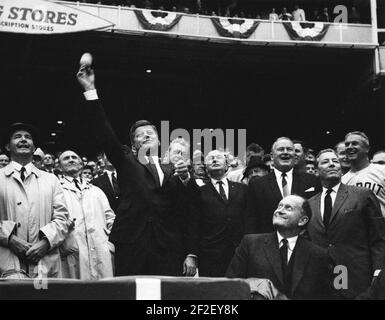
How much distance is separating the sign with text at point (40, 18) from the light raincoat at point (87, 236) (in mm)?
4286

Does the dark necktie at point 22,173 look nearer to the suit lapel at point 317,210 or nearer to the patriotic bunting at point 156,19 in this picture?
the suit lapel at point 317,210

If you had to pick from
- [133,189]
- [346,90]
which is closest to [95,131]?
[133,189]

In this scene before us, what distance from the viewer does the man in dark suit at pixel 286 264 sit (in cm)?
459

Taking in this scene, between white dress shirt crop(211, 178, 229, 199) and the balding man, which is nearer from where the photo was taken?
the balding man

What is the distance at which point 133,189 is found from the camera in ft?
15.9

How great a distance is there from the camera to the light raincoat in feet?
18.9

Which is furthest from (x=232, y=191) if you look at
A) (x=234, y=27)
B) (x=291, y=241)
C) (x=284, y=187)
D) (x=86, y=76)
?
(x=234, y=27)

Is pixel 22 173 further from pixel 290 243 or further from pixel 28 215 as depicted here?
pixel 290 243

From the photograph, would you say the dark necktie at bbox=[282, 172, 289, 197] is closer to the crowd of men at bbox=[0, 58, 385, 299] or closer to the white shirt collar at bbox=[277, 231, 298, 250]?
the crowd of men at bbox=[0, 58, 385, 299]

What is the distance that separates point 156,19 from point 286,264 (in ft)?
49.5

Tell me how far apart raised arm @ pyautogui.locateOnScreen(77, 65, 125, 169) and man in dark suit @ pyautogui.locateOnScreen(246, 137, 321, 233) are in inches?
62.0

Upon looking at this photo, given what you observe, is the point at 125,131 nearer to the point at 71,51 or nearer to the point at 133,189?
the point at 71,51

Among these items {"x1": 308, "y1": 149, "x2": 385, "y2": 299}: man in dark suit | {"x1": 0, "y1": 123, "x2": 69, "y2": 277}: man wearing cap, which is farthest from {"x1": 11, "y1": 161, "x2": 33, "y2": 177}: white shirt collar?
{"x1": 308, "y1": 149, "x2": 385, "y2": 299}: man in dark suit

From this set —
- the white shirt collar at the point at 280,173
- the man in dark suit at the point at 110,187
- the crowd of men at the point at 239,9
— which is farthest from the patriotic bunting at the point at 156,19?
the white shirt collar at the point at 280,173
